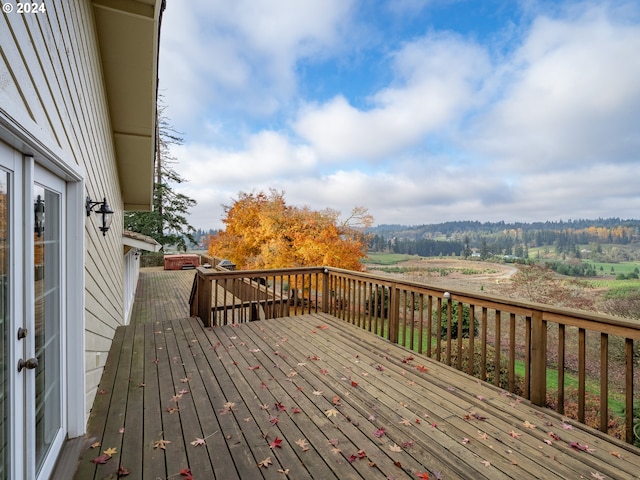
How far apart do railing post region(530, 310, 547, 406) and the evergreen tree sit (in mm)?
23442

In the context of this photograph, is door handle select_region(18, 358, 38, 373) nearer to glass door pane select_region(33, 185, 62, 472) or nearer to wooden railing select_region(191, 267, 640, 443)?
glass door pane select_region(33, 185, 62, 472)

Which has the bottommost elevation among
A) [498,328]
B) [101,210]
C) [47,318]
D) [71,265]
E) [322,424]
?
[322,424]

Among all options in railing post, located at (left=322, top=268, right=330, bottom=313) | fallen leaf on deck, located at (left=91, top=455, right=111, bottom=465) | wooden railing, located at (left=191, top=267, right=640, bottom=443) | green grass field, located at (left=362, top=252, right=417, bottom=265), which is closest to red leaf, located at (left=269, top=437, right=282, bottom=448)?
fallen leaf on deck, located at (left=91, top=455, right=111, bottom=465)

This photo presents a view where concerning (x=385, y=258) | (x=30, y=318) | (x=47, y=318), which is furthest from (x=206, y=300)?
(x=385, y=258)

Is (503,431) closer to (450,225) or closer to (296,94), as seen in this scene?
(296,94)

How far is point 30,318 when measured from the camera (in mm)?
1524

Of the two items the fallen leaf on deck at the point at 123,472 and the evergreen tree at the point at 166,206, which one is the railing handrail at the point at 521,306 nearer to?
the fallen leaf on deck at the point at 123,472

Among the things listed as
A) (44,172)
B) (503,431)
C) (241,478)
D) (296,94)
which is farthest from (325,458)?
(296,94)

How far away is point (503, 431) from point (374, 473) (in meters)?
1.14

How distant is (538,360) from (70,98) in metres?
4.36

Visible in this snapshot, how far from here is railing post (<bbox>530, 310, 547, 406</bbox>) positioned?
2.68 m

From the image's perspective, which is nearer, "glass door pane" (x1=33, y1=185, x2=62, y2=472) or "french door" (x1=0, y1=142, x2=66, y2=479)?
"french door" (x1=0, y1=142, x2=66, y2=479)

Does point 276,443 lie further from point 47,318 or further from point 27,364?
point 47,318

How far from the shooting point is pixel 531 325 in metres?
2.80
